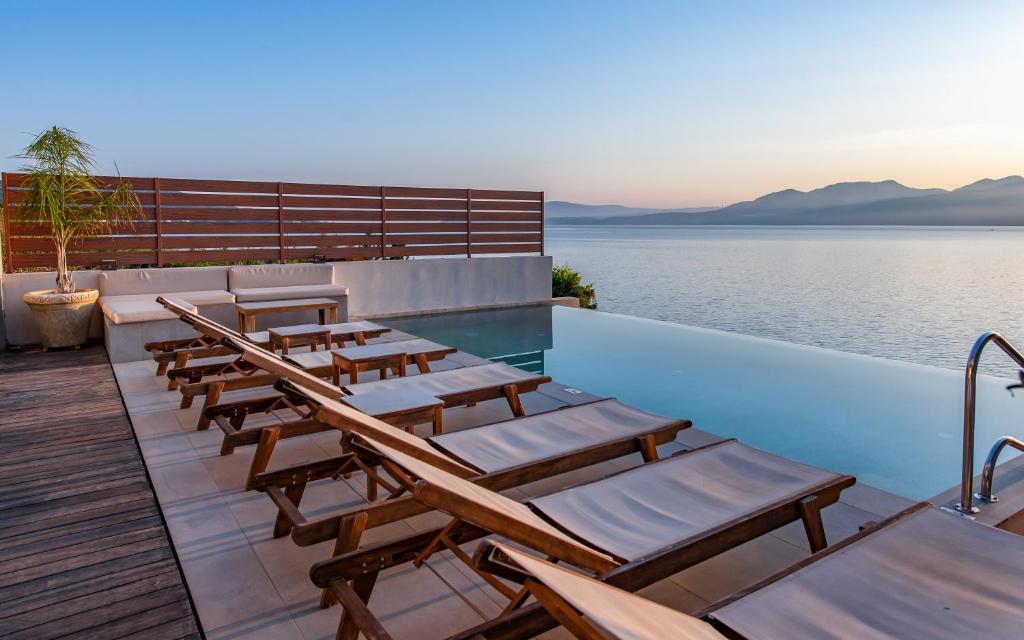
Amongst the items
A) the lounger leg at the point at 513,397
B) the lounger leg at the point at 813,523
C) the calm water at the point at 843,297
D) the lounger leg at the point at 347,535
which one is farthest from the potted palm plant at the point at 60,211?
the calm water at the point at 843,297

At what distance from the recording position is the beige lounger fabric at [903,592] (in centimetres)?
153

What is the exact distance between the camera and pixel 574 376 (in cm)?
639

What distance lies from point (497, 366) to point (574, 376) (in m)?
2.02

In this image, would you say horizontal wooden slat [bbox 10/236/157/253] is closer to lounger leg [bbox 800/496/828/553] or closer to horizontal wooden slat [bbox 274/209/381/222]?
horizontal wooden slat [bbox 274/209/381/222]

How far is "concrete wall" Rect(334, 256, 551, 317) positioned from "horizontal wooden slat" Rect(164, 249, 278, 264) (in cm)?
95

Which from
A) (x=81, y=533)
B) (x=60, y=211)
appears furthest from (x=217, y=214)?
(x=81, y=533)

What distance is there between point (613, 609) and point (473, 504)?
18.2 inches

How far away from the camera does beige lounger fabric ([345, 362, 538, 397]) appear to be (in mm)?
3944

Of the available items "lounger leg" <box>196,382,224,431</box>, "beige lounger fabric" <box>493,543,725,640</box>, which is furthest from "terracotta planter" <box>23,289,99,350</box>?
"beige lounger fabric" <box>493,543,725,640</box>

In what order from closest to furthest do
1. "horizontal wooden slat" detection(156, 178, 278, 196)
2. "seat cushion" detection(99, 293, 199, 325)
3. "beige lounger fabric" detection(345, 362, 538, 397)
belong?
"beige lounger fabric" detection(345, 362, 538, 397) → "seat cushion" detection(99, 293, 199, 325) → "horizontal wooden slat" detection(156, 178, 278, 196)

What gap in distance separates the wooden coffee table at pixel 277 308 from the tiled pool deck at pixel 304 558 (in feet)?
10.2

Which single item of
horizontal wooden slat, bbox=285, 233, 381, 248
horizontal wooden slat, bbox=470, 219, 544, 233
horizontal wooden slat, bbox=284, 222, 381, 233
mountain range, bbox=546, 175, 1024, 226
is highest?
mountain range, bbox=546, 175, 1024, 226

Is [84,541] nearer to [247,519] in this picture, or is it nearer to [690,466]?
[247,519]

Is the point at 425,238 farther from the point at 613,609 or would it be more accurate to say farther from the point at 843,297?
the point at 843,297
